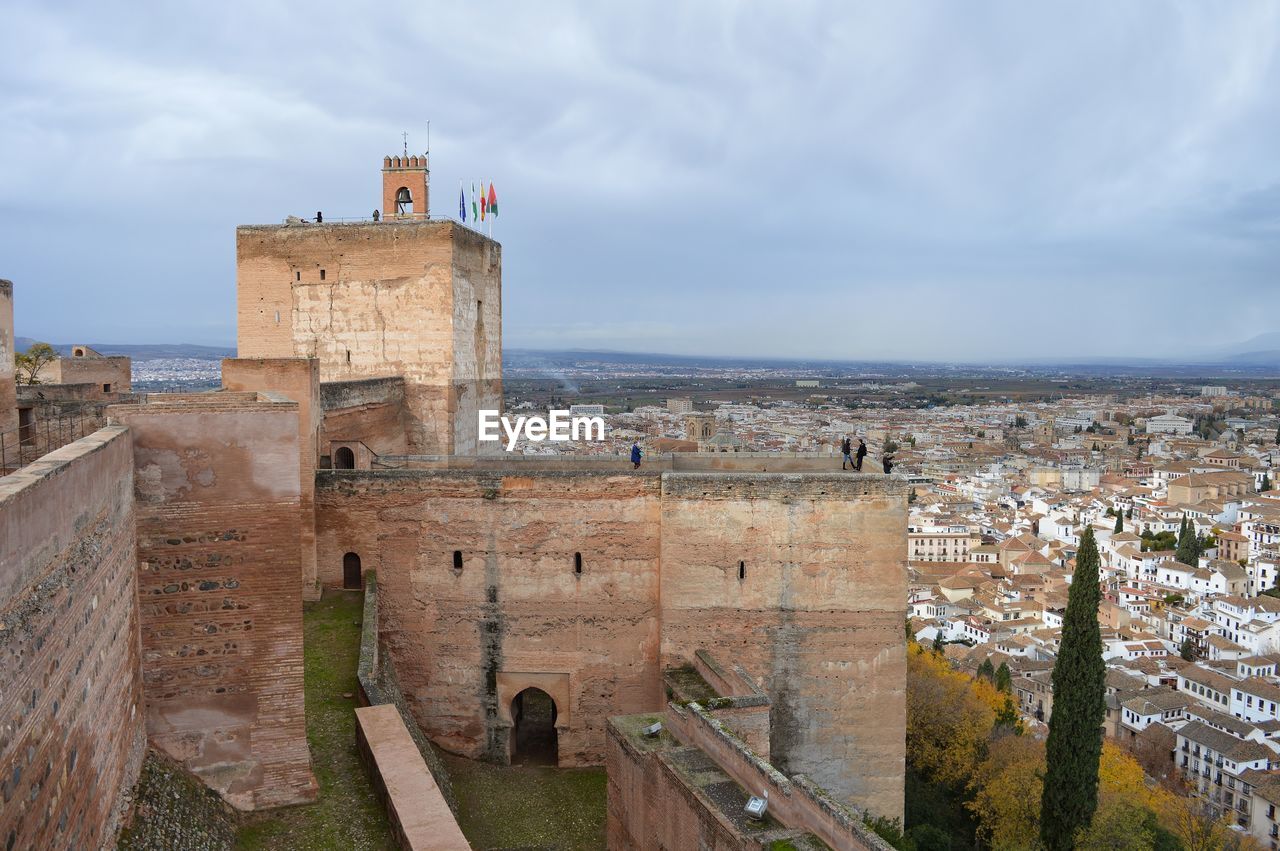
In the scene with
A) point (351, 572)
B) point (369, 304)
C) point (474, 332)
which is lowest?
point (351, 572)

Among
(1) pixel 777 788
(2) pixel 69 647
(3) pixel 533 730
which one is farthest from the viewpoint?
(3) pixel 533 730

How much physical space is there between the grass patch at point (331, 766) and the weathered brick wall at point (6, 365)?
4.97 meters

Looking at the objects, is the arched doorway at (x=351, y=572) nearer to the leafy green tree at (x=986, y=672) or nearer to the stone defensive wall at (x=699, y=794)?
the stone defensive wall at (x=699, y=794)

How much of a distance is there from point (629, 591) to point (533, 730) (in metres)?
4.10

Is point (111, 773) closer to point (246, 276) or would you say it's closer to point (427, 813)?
point (427, 813)

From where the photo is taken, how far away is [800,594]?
16.8 metres

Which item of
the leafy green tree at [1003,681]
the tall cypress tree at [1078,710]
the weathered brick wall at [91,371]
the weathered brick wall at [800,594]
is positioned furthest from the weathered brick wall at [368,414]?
the leafy green tree at [1003,681]

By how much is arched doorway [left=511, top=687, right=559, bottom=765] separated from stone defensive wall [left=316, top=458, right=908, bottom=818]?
29.4 inches

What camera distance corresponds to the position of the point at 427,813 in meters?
10.6

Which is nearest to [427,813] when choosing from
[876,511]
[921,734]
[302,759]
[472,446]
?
[302,759]

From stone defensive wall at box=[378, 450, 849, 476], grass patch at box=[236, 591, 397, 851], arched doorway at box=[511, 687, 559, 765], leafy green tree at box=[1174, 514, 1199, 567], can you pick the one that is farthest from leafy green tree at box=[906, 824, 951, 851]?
leafy green tree at box=[1174, 514, 1199, 567]

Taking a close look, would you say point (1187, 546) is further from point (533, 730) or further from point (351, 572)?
point (351, 572)

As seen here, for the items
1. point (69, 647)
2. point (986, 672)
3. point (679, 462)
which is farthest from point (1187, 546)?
point (69, 647)

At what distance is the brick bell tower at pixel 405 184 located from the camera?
2394cm
